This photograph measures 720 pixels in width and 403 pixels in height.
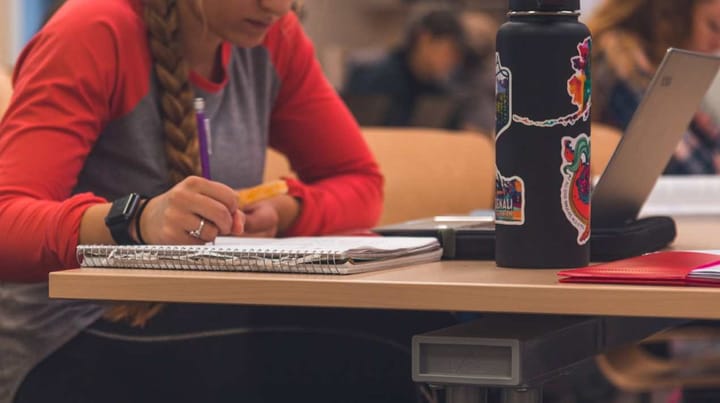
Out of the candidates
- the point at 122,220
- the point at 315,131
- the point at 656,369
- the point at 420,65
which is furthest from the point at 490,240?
the point at 420,65

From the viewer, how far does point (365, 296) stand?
916mm

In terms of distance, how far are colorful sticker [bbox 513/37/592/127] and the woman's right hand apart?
0.90 feet

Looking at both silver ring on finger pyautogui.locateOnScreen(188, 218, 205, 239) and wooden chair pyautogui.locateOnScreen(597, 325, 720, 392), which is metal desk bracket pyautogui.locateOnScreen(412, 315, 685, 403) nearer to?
silver ring on finger pyautogui.locateOnScreen(188, 218, 205, 239)

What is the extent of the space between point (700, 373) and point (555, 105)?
7.07 feet

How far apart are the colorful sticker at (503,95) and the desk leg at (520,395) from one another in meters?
0.22

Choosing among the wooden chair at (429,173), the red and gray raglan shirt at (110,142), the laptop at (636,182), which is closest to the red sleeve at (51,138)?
the red and gray raglan shirt at (110,142)

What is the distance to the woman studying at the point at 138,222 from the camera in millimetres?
1216

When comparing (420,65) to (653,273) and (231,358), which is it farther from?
(653,273)

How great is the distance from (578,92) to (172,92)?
2.02ft

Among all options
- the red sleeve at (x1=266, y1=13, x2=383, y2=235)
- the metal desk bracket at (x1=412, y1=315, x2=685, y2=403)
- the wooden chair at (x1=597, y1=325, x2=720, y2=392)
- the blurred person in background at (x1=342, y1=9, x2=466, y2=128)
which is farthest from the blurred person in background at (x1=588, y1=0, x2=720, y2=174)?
the metal desk bracket at (x1=412, y1=315, x2=685, y2=403)

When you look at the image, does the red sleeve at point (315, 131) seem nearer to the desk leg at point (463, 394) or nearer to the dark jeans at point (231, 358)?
the dark jeans at point (231, 358)

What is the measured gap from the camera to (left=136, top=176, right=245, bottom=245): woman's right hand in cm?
111

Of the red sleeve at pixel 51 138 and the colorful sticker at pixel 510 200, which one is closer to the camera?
the colorful sticker at pixel 510 200

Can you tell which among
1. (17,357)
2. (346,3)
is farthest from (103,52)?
(346,3)
